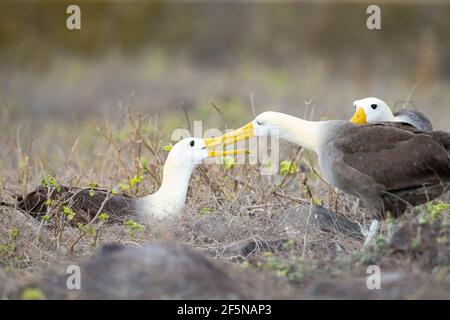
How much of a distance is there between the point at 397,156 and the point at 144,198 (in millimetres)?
2046

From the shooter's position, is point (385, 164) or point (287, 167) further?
point (287, 167)

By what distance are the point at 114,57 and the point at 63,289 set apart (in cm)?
1320

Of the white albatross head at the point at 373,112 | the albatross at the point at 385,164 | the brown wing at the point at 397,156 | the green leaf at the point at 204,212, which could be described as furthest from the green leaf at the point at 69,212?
the white albatross head at the point at 373,112

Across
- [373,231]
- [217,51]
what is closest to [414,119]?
[373,231]

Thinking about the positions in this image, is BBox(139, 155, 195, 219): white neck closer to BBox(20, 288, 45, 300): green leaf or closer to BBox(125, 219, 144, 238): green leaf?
BBox(125, 219, 144, 238): green leaf

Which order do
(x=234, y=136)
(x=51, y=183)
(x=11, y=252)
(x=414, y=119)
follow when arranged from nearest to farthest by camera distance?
1. (x=11, y=252)
2. (x=51, y=183)
3. (x=234, y=136)
4. (x=414, y=119)

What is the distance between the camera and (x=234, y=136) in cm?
681

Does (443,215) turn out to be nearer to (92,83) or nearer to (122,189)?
(122,189)

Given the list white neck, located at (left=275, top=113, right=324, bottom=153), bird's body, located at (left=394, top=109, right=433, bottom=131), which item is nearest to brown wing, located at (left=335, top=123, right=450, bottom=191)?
white neck, located at (left=275, top=113, right=324, bottom=153)

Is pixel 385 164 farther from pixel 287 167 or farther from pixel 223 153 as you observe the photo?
pixel 223 153

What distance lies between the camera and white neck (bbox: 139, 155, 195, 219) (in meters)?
6.67

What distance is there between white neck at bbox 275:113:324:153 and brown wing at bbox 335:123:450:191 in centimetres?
24

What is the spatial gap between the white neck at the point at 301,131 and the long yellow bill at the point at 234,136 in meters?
0.37

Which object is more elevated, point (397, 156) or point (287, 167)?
point (397, 156)
